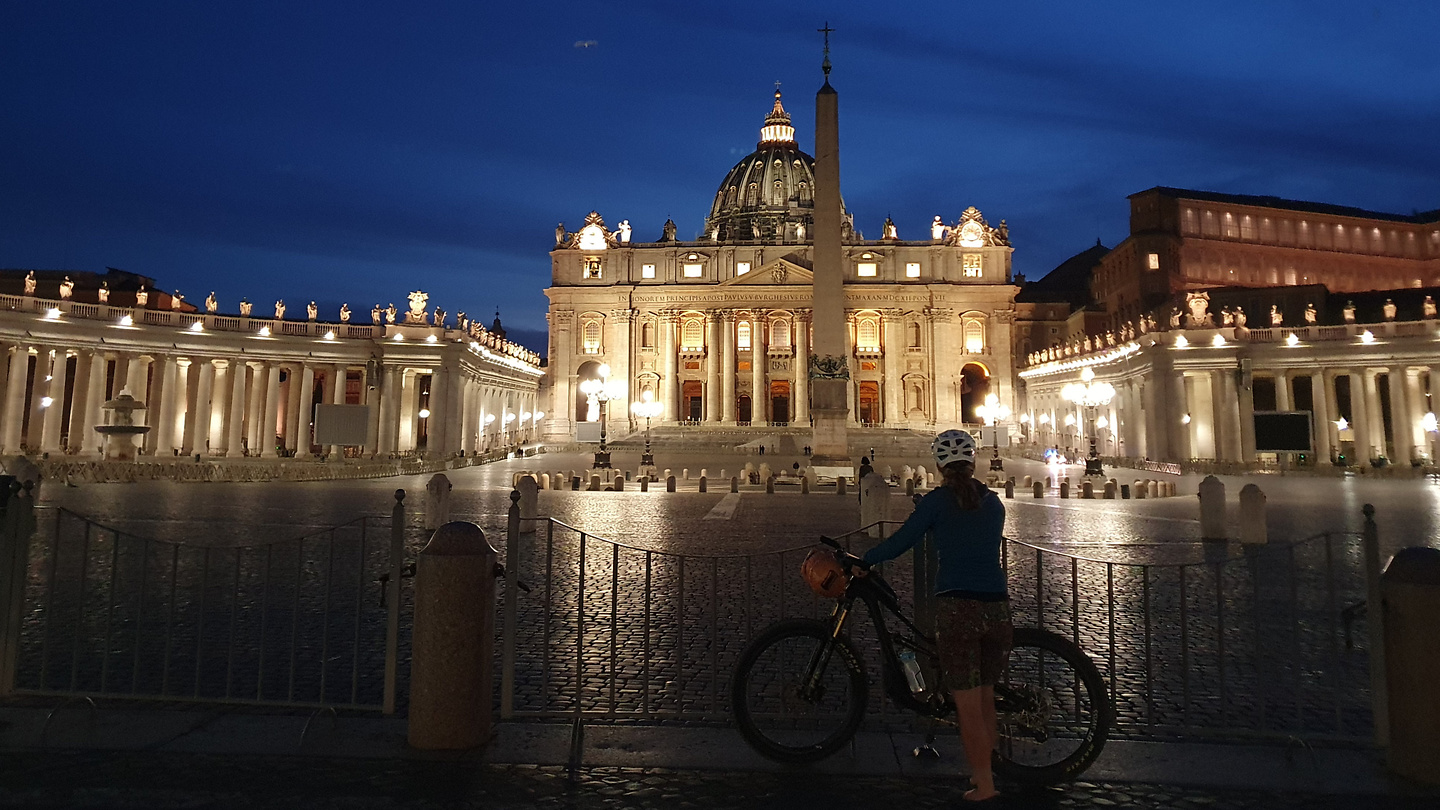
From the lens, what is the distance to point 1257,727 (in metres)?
5.17

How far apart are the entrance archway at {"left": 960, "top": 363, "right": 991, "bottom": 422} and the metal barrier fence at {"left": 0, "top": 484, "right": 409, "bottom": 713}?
77419 millimetres

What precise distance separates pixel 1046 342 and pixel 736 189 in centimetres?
4250

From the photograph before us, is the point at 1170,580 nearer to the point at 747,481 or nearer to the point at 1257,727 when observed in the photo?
the point at 1257,727

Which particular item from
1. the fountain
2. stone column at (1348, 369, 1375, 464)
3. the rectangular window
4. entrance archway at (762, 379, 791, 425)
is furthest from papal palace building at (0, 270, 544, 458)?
stone column at (1348, 369, 1375, 464)

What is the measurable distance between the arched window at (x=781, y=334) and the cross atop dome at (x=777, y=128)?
112 feet

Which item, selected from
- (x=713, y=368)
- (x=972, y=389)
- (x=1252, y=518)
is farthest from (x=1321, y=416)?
(x=713, y=368)

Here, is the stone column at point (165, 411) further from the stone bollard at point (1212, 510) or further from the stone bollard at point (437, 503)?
the stone bollard at point (1212, 510)

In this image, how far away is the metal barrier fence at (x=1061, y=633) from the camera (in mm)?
5250

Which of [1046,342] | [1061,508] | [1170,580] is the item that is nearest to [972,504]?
[1170,580]

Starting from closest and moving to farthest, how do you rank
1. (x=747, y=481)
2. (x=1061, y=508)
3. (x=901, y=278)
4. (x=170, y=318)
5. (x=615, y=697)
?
(x=615, y=697), (x=1061, y=508), (x=747, y=481), (x=170, y=318), (x=901, y=278)

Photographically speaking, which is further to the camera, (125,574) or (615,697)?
(125,574)

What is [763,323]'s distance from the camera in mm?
79062

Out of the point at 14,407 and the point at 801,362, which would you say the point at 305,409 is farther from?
the point at 801,362

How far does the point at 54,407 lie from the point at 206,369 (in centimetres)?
736
